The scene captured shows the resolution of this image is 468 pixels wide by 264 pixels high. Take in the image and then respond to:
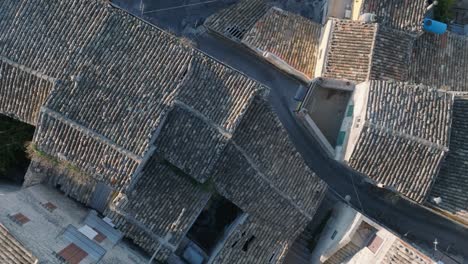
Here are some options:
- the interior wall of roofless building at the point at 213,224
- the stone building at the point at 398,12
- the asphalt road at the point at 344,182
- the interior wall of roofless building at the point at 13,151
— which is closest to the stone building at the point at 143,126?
the interior wall of roofless building at the point at 13,151

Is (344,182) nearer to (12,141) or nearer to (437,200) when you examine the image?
(437,200)

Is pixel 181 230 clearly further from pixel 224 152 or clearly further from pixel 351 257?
pixel 351 257

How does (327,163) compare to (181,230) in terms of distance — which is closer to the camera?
(181,230)

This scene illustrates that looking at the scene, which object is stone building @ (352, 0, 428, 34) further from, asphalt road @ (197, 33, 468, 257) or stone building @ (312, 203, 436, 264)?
stone building @ (312, 203, 436, 264)

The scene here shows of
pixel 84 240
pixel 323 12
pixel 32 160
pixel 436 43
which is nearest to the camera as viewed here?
pixel 84 240

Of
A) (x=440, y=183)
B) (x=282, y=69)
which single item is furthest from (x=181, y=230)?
(x=440, y=183)

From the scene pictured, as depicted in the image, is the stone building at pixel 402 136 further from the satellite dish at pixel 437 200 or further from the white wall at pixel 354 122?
the satellite dish at pixel 437 200

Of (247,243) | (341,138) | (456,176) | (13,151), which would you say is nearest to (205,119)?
(247,243)

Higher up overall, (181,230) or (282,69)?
(282,69)
